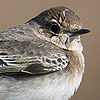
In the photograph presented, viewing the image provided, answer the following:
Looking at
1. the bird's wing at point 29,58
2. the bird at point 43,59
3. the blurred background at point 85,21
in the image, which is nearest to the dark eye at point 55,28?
the bird at point 43,59

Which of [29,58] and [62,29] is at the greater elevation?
[62,29]

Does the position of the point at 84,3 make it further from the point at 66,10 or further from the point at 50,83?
the point at 50,83

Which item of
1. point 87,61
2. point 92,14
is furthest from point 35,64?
point 92,14

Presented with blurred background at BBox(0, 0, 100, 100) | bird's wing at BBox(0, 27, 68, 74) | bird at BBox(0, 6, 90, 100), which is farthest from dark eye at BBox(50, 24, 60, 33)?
blurred background at BBox(0, 0, 100, 100)


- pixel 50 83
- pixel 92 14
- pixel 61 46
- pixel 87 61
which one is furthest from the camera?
pixel 92 14

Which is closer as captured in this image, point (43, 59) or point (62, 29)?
point (43, 59)

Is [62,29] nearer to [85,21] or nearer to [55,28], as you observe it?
[55,28]

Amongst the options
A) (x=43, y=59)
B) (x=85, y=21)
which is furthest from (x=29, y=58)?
(x=85, y=21)
